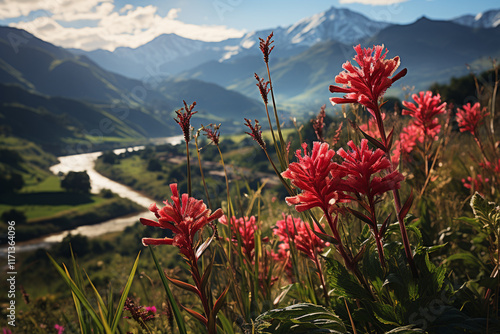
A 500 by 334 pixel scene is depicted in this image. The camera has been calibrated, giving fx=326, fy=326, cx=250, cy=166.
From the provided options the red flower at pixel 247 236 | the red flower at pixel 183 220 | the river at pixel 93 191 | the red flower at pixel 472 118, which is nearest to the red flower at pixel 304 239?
the red flower at pixel 247 236

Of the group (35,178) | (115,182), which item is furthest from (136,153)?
(35,178)

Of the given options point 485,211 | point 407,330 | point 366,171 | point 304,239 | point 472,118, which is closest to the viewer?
point 407,330

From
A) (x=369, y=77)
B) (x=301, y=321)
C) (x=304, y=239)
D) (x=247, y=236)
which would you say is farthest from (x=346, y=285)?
(x=247, y=236)

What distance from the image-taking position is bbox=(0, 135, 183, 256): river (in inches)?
3543

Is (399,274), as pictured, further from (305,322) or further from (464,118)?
(464,118)

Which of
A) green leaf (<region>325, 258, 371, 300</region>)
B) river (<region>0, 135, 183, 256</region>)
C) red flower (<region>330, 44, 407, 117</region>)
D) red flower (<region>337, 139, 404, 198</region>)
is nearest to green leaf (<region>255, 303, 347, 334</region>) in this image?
green leaf (<region>325, 258, 371, 300</region>)

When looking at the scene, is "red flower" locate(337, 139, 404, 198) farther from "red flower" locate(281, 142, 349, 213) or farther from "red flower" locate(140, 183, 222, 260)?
"red flower" locate(140, 183, 222, 260)

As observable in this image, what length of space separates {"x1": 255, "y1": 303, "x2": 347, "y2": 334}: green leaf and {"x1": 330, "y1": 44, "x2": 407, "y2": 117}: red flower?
2.89ft

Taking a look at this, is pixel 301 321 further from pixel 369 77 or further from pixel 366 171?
pixel 369 77

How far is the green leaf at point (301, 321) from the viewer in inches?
49.8

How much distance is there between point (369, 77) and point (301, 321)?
3.40 feet

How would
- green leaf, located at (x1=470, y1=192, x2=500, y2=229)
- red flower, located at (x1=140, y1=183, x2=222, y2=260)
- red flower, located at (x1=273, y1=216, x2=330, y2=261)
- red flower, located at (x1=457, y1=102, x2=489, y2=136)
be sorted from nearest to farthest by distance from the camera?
red flower, located at (x1=140, y1=183, x2=222, y2=260)
green leaf, located at (x1=470, y1=192, x2=500, y2=229)
red flower, located at (x1=273, y1=216, x2=330, y2=261)
red flower, located at (x1=457, y1=102, x2=489, y2=136)

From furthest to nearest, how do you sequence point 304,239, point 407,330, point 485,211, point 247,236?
point 247,236 < point 304,239 < point 485,211 < point 407,330

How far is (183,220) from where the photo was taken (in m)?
1.22
